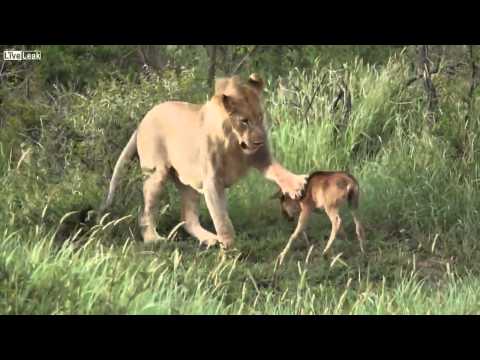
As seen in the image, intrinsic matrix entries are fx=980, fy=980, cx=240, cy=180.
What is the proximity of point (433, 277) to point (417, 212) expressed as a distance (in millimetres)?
950

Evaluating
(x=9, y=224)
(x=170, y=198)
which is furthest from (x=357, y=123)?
(x=9, y=224)

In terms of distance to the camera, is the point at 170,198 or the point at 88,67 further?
the point at 88,67

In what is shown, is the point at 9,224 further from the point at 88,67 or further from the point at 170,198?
the point at 88,67

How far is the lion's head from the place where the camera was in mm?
6484

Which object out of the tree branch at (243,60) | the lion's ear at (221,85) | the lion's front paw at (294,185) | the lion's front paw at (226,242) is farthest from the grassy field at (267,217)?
the tree branch at (243,60)

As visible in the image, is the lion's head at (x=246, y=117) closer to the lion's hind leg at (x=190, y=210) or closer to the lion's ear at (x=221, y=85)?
the lion's ear at (x=221, y=85)

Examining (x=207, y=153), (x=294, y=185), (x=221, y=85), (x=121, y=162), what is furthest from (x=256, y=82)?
(x=121, y=162)

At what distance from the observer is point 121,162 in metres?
7.48

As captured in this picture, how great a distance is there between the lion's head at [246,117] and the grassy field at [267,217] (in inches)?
29.5

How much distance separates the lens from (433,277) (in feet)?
22.1

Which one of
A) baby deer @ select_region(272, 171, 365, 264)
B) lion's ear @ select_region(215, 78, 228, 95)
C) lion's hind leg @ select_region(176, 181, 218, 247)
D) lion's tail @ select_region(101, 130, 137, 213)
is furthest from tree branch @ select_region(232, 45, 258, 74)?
baby deer @ select_region(272, 171, 365, 264)

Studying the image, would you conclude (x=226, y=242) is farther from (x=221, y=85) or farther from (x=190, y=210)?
(x=221, y=85)

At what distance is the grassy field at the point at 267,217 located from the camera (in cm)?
582

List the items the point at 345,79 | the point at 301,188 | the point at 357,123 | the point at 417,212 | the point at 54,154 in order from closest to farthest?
the point at 301,188 < the point at 417,212 < the point at 54,154 < the point at 357,123 < the point at 345,79
